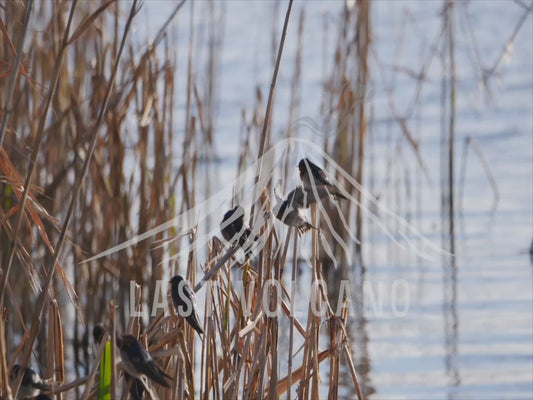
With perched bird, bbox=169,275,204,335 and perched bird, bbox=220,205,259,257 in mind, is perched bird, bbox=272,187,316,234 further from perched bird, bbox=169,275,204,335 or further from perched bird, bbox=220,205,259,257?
perched bird, bbox=169,275,204,335

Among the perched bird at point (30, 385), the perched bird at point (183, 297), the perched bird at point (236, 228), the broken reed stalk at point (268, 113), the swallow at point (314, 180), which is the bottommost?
the perched bird at point (30, 385)

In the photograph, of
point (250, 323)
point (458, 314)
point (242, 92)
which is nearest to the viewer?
point (250, 323)

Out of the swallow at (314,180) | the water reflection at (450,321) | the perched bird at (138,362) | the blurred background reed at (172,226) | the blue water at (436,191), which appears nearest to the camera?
the perched bird at (138,362)

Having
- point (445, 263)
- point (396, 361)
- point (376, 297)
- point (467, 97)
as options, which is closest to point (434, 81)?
point (467, 97)

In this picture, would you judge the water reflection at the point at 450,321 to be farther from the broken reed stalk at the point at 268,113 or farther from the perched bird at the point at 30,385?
the perched bird at the point at 30,385

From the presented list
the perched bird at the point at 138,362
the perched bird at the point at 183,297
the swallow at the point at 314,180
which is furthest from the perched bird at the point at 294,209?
the perched bird at the point at 138,362

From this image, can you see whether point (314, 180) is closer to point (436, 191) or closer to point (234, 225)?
point (234, 225)

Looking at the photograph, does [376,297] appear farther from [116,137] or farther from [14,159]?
[14,159]

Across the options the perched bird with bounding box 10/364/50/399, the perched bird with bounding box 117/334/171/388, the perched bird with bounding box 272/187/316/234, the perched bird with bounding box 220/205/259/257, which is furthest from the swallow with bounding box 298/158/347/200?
the perched bird with bounding box 10/364/50/399

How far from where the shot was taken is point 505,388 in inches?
110

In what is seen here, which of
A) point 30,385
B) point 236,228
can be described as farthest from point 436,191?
point 30,385

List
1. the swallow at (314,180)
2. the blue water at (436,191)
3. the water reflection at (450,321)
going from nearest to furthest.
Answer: the swallow at (314,180) → the water reflection at (450,321) → the blue water at (436,191)

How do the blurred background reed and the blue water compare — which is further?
the blue water

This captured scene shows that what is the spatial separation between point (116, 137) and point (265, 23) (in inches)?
245
